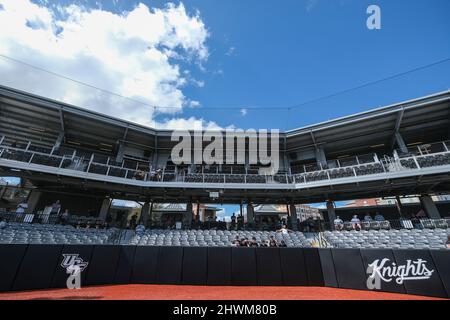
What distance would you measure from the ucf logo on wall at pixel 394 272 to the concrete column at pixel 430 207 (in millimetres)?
10805

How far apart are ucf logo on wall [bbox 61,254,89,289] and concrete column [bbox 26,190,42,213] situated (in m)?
11.8

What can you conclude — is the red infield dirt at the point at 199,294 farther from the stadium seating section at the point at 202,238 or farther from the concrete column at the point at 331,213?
the concrete column at the point at 331,213

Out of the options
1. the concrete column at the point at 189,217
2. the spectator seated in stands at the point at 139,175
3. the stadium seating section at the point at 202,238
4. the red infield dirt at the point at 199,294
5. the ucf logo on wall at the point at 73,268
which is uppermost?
the spectator seated in stands at the point at 139,175

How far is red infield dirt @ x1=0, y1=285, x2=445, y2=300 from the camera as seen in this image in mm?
6500

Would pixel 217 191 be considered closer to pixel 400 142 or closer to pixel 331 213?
pixel 331 213

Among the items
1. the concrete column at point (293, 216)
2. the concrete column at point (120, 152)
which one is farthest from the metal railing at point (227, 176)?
the concrete column at point (293, 216)

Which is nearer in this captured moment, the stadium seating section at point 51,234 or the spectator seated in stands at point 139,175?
the stadium seating section at point 51,234

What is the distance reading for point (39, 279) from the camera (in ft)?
23.7

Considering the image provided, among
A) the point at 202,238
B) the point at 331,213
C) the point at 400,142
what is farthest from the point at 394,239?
the point at 202,238

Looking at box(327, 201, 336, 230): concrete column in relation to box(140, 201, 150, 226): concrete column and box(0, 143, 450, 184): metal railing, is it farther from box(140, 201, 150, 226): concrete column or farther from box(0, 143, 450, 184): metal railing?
box(140, 201, 150, 226): concrete column

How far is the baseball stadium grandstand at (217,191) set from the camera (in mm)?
8453

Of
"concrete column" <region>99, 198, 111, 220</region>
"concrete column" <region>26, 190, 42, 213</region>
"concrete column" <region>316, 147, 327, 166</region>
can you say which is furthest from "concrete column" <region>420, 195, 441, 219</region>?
"concrete column" <region>26, 190, 42, 213</region>

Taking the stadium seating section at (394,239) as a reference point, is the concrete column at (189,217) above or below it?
above
